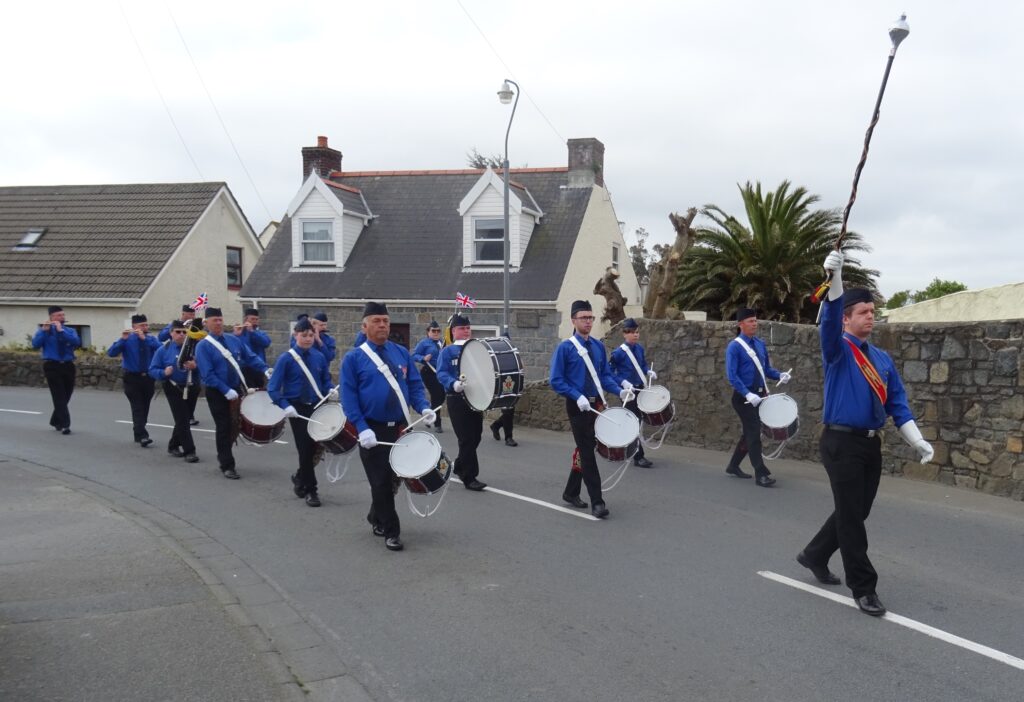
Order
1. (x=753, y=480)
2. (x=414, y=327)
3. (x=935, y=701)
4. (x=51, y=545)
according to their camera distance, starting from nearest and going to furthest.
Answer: (x=935, y=701)
(x=51, y=545)
(x=753, y=480)
(x=414, y=327)

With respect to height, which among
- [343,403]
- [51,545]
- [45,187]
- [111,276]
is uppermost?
[45,187]

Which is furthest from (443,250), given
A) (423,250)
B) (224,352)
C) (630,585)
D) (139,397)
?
(630,585)

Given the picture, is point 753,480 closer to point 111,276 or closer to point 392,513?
point 392,513

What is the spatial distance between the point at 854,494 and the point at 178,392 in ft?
29.3

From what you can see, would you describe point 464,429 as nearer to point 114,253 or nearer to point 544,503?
point 544,503

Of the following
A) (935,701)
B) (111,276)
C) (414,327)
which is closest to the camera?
(935,701)

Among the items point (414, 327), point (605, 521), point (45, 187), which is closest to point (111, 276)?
point (45, 187)

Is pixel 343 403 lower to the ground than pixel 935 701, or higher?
higher

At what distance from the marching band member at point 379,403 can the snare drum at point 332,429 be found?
1442 millimetres

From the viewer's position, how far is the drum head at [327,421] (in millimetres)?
8602

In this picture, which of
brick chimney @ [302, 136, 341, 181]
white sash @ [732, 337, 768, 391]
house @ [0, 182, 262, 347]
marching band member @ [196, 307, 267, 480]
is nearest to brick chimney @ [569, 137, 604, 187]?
brick chimney @ [302, 136, 341, 181]

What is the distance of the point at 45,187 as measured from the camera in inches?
1272

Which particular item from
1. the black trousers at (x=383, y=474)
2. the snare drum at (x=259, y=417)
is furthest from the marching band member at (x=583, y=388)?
the snare drum at (x=259, y=417)

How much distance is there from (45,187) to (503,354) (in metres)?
29.6
